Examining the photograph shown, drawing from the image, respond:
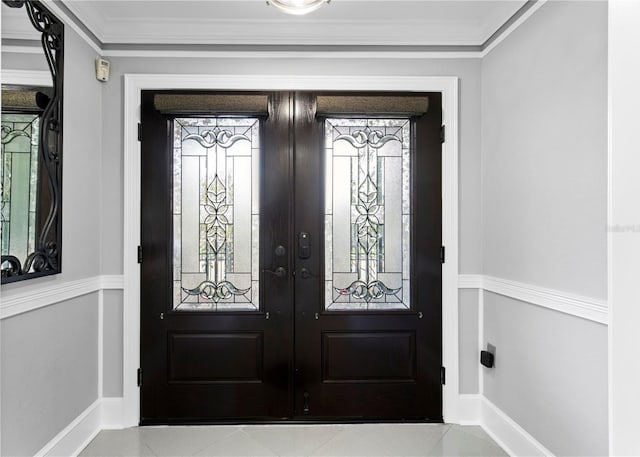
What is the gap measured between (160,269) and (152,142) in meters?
0.82

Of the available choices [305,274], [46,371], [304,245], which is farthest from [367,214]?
[46,371]

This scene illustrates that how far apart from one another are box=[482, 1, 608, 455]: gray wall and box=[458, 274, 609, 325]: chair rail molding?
33 mm

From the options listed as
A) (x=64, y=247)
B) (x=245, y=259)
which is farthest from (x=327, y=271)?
(x=64, y=247)

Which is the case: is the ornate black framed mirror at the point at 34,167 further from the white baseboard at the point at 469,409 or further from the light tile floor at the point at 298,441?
the white baseboard at the point at 469,409

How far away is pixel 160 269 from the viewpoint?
2463mm

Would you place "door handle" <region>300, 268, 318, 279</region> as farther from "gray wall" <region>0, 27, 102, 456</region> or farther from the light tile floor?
"gray wall" <region>0, 27, 102, 456</region>

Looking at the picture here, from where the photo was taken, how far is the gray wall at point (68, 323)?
5.60ft

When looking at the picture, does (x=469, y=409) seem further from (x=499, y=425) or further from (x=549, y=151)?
(x=549, y=151)

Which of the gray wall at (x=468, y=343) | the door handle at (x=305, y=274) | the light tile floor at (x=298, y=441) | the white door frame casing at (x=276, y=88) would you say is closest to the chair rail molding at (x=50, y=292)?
the white door frame casing at (x=276, y=88)

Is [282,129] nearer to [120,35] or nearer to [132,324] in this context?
[120,35]

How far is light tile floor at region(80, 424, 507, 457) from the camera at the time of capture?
2164 mm

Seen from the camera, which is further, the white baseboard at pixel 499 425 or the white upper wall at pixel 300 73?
the white upper wall at pixel 300 73

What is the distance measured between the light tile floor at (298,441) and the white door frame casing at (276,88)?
163 millimetres

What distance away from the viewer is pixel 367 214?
2514 millimetres
